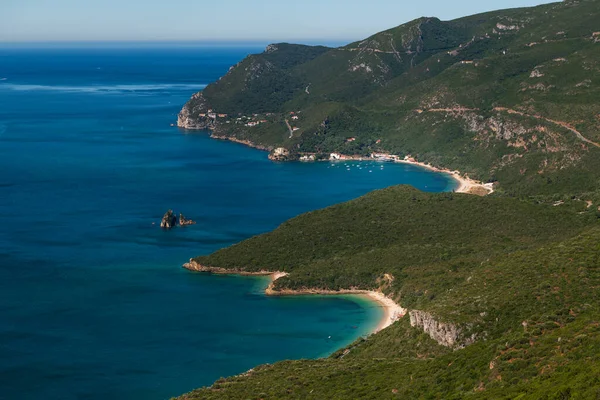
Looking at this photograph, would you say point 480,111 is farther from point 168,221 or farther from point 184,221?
point 168,221

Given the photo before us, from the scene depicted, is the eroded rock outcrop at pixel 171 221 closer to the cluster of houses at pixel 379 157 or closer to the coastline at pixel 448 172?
the coastline at pixel 448 172

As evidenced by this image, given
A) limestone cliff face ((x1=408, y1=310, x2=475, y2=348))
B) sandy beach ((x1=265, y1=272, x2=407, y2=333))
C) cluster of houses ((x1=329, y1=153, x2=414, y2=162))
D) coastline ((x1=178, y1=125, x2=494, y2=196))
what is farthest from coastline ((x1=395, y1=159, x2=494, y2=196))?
limestone cliff face ((x1=408, y1=310, x2=475, y2=348))

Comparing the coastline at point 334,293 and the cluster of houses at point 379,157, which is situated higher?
the cluster of houses at point 379,157

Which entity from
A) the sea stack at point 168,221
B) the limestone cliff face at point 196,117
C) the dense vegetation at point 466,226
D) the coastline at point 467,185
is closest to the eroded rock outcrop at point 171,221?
the sea stack at point 168,221

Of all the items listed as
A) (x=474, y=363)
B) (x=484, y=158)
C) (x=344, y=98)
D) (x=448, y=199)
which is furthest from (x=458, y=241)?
→ (x=344, y=98)

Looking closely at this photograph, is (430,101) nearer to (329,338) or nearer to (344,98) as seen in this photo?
(344,98)

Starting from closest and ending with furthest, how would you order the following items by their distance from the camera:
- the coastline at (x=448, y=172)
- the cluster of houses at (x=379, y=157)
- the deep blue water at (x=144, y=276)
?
the deep blue water at (x=144, y=276) → the coastline at (x=448, y=172) → the cluster of houses at (x=379, y=157)

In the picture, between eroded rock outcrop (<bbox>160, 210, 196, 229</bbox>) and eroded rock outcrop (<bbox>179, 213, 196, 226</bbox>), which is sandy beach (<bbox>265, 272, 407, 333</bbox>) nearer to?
eroded rock outcrop (<bbox>160, 210, 196, 229</bbox>)
